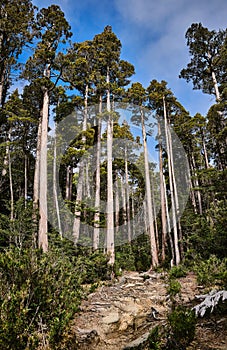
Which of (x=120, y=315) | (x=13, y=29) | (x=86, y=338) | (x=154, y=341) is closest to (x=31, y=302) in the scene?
(x=86, y=338)

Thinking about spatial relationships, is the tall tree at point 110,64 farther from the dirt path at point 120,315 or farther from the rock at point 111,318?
the rock at point 111,318

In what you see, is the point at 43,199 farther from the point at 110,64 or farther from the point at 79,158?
the point at 110,64

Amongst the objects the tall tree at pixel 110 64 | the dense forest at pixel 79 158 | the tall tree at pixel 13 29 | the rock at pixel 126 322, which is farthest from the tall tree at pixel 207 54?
the rock at pixel 126 322

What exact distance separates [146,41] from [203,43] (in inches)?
192

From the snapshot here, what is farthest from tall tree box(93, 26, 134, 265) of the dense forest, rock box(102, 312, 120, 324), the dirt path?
rock box(102, 312, 120, 324)

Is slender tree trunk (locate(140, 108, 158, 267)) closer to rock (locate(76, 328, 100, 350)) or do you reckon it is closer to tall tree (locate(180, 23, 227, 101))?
tall tree (locate(180, 23, 227, 101))

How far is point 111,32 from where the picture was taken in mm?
13453

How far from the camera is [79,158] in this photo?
40.2ft

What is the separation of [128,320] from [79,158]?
8.35 meters

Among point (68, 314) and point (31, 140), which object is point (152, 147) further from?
point (68, 314)

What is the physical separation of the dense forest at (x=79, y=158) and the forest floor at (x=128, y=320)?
484mm

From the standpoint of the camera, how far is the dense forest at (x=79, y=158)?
3.99m

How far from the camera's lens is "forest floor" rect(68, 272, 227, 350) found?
10.8ft

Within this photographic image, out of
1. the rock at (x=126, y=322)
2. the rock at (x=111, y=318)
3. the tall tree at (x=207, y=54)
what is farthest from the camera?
the tall tree at (x=207, y=54)
